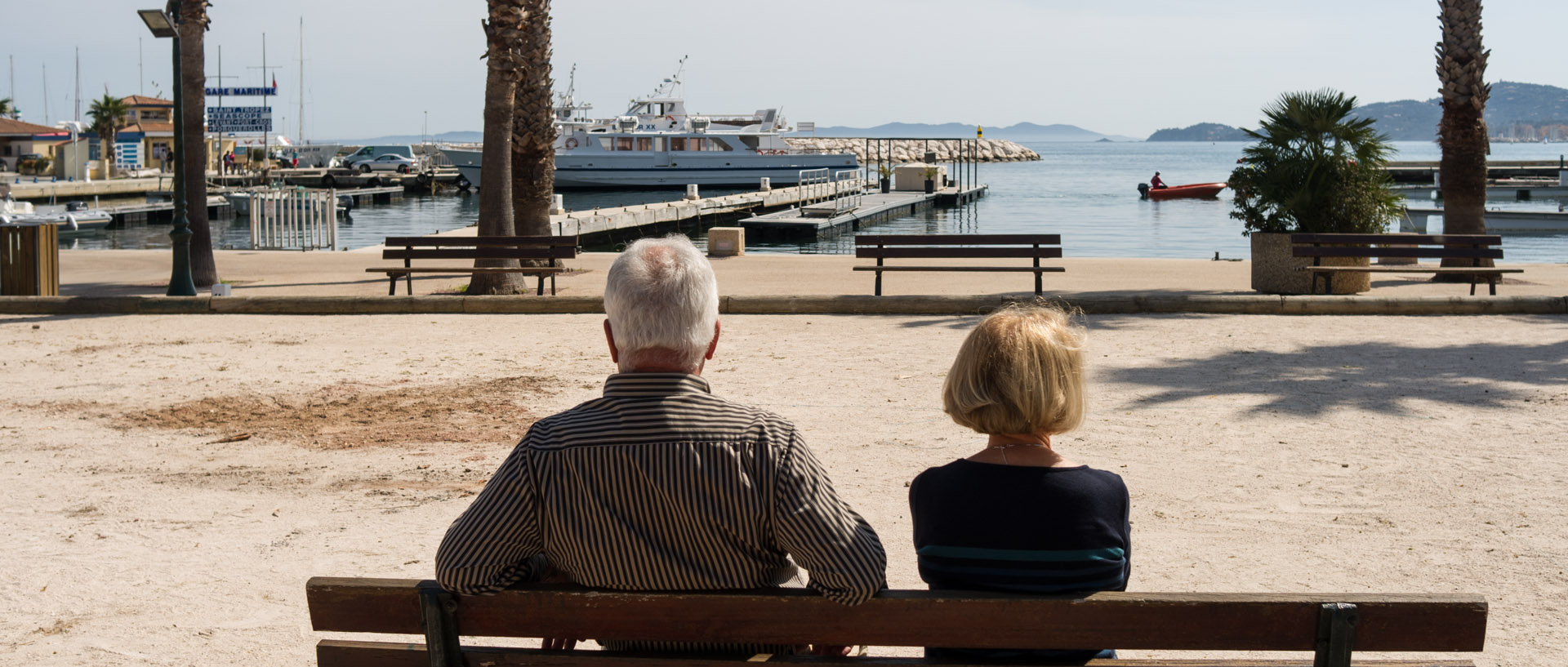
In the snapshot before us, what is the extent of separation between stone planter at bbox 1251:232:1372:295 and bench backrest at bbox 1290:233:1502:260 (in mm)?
182

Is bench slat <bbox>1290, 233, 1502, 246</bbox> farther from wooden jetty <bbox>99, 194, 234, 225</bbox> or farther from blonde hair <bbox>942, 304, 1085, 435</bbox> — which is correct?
wooden jetty <bbox>99, 194, 234, 225</bbox>

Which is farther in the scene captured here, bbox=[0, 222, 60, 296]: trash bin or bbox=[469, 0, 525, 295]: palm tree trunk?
bbox=[469, 0, 525, 295]: palm tree trunk

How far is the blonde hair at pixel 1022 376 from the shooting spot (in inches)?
98.6

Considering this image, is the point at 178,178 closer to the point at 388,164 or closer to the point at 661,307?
the point at 661,307

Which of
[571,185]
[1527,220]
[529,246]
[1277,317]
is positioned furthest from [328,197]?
[571,185]

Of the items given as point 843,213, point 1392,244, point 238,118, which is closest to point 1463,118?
point 1392,244

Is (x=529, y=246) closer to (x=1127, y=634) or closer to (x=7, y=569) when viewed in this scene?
(x=7, y=569)

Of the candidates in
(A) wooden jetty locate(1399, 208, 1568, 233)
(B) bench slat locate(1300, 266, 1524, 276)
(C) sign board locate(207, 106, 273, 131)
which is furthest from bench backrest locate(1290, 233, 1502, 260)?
(C) sign board locate(207, 106, 273, 131)

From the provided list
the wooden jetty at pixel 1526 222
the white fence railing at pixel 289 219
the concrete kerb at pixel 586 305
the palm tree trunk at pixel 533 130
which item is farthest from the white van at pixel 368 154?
the concrete kerb at pixel 586 305

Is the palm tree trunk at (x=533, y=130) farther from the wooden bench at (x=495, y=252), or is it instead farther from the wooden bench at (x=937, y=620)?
the wooden bench at (x=937, y=620)

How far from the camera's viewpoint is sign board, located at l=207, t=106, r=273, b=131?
32719 mm

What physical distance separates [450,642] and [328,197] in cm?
2218

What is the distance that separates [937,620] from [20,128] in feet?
221

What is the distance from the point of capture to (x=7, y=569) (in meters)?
4.69
